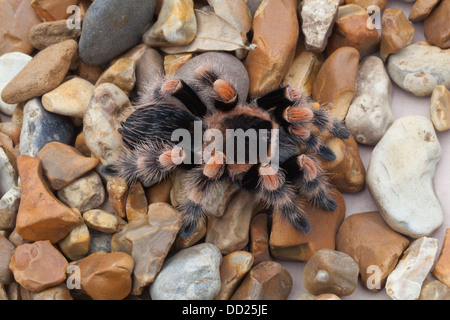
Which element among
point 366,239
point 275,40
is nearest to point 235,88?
point 275,40

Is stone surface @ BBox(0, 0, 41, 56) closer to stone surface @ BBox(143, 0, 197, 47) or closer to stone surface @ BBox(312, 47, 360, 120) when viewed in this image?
stone surface @ BBox(143, 0, 197, 47)

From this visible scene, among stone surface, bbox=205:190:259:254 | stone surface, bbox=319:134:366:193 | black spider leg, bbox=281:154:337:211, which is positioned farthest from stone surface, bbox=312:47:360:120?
stone surface, bbox=205:190:259:254

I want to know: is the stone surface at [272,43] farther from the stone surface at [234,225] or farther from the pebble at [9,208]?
the pebble at [9,208]

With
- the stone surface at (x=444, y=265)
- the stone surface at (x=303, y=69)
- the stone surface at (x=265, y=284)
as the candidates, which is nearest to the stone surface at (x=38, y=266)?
the stone surface at (x=265, y=284)

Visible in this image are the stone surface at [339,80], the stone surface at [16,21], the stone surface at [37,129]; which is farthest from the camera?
the stone surface at [16,21]

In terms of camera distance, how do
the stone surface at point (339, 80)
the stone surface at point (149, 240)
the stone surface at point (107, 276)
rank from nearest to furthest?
1. the stone surface at point (107, 276)
2. the stone surface at point (149, 240)
3. the stone surface at point (339, 80)

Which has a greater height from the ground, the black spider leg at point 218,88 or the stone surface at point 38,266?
the black spider leg at point 218,88

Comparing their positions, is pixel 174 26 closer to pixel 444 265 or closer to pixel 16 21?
pixel 16 21
